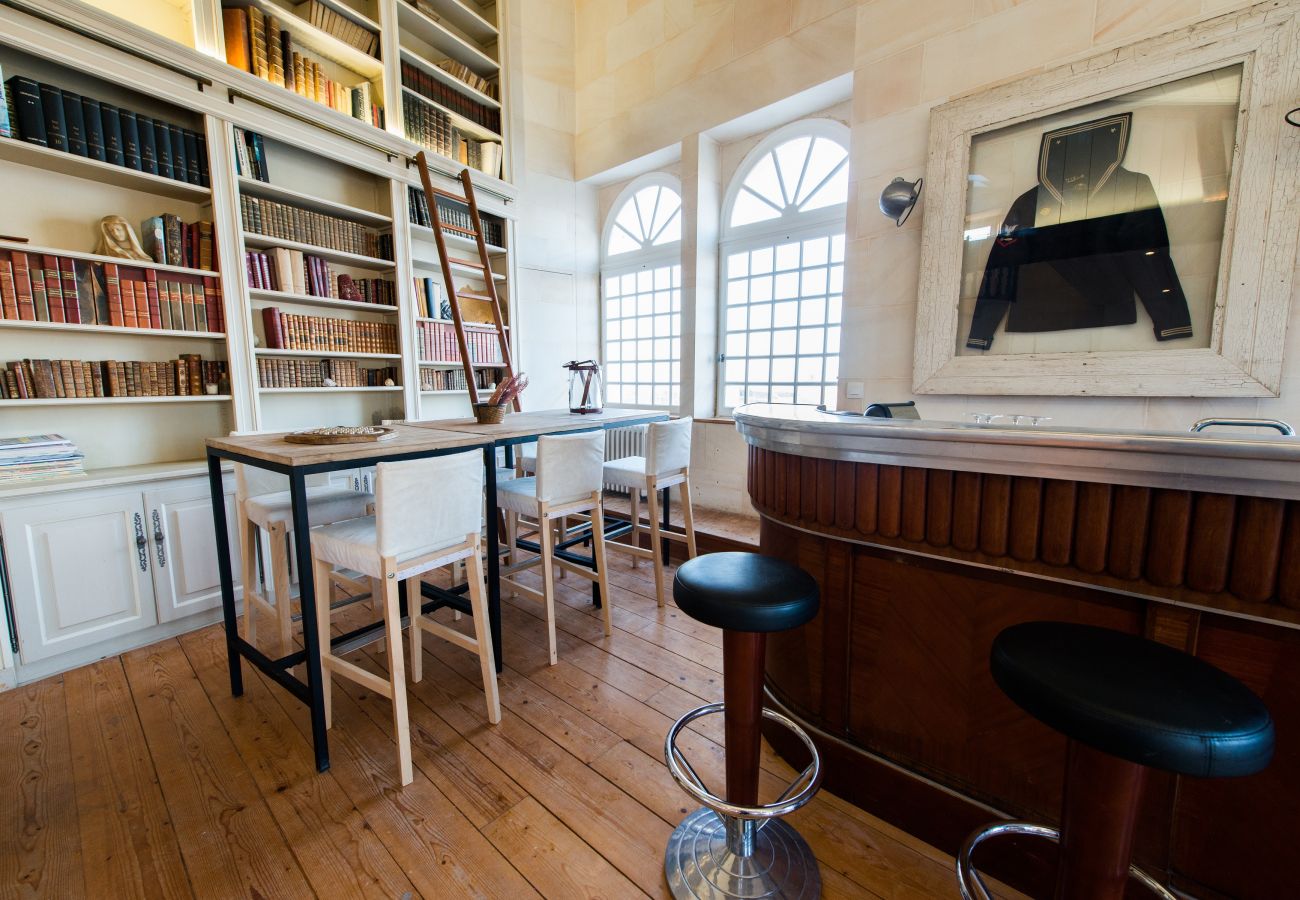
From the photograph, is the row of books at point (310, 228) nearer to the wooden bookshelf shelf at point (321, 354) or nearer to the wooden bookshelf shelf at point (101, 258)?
the wooden bookshelf shelf at point (101, 258)

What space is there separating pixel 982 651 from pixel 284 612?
2379mm

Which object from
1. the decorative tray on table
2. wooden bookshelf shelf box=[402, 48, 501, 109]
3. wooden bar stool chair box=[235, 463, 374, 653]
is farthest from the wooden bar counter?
wooden bookshelf shelf box=[402, 48, 501, 109]

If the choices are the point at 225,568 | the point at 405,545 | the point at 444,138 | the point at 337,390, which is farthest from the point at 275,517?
the point at 444,138

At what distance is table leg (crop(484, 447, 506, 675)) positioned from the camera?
2012 mm

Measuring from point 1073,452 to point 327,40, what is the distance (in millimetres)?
4152

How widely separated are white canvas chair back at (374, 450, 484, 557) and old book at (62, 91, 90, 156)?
7.31 ft

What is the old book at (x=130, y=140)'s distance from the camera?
229 centimetres

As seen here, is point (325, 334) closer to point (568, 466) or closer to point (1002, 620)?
point (568, 466)

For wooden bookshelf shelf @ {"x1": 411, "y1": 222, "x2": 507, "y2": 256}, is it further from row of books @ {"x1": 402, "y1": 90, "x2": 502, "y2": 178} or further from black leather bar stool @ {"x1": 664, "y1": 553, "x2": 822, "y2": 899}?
black leather bar stool @ {"x1": 664, "y1": 553, "x2": 822, "y2": 899}

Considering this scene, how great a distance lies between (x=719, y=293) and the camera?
4.26m

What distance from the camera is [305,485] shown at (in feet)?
5.71

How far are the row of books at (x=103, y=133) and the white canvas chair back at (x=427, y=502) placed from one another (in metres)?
2.22

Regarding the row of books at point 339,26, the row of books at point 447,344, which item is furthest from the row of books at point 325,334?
the row of books at point 339,26

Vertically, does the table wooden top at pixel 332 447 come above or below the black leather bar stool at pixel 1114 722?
above
